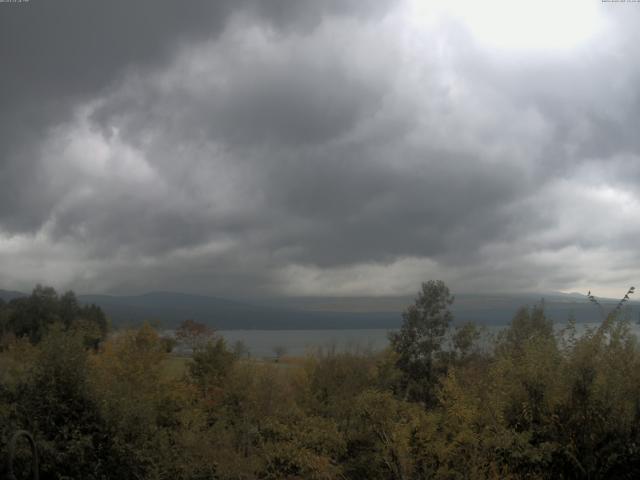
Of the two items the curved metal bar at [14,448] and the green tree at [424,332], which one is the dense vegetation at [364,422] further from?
the curved metal bar at [14,448]

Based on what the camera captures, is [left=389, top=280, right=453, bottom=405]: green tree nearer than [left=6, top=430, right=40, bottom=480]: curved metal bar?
No

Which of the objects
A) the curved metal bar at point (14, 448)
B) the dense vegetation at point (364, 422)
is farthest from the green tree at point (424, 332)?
the curved metal bar at point (14, 448)

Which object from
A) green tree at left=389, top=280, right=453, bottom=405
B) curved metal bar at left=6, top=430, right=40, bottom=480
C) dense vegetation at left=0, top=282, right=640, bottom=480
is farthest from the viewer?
green tree at left=389, top=280, right=453, bottom=405

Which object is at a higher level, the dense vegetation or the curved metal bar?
the curved metal bar

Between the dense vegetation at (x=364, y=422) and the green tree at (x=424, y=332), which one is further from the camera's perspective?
the green tree at (x=424, y=332)

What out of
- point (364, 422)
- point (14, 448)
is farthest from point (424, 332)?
point (14, 448)

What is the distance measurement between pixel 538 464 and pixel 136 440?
41.9 feet

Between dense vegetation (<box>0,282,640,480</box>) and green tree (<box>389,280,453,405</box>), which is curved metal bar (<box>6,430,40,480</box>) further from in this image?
green tree (<box>389,280,453,405</box>)

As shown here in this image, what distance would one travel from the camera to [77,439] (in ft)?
60.6

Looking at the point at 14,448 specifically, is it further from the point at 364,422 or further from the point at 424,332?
the point at 424,332

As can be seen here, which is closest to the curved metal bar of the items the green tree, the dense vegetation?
the dense vegetation

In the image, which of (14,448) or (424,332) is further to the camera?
(424,332)

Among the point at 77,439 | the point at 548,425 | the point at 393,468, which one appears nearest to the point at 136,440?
the point at 77,439

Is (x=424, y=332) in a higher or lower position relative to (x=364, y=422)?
higher
